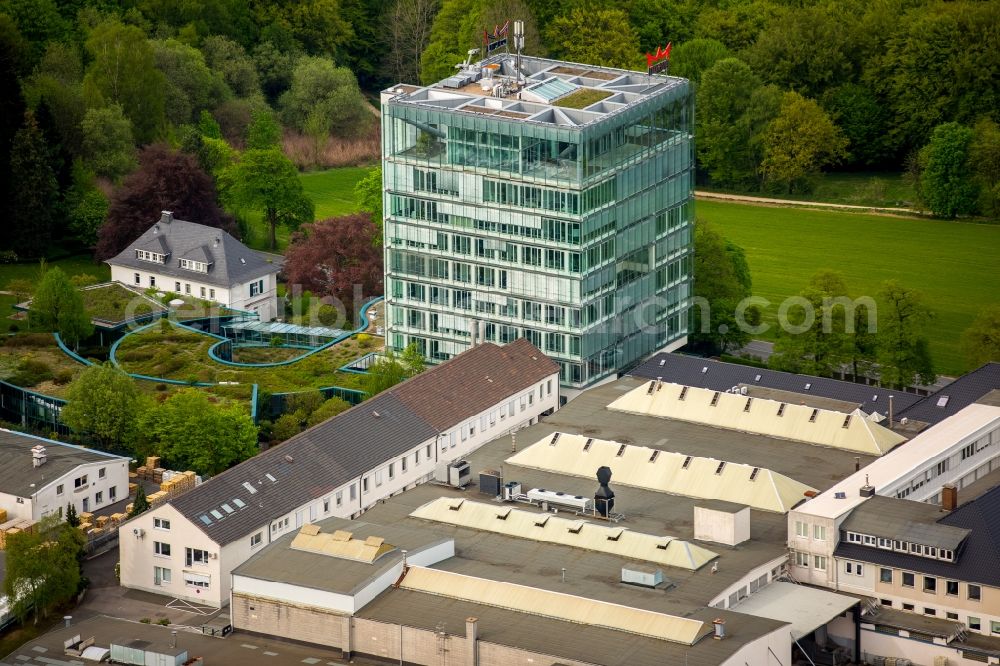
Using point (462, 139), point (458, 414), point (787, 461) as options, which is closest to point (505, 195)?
point (462, 139)

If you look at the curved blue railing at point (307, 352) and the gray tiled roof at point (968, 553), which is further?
the curved blue railing at point (307, 352)

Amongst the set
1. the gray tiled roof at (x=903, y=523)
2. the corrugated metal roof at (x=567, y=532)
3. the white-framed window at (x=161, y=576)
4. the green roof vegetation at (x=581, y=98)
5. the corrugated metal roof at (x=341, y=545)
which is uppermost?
the green roof vegetation at (x=581, y=98)

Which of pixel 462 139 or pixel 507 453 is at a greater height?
pixel 462 139

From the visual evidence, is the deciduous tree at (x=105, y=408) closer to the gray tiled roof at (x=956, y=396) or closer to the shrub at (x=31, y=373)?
the shrub at (x=31, y=373)

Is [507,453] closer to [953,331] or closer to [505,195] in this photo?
[505,195]

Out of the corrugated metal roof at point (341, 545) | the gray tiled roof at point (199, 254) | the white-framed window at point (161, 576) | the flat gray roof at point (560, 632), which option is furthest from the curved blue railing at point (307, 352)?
the flat gray roof at point (560, 632)

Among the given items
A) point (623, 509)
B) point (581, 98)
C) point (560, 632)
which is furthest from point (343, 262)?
point (560, 632)

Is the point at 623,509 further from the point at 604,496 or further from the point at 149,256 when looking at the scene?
the point at 149,256
